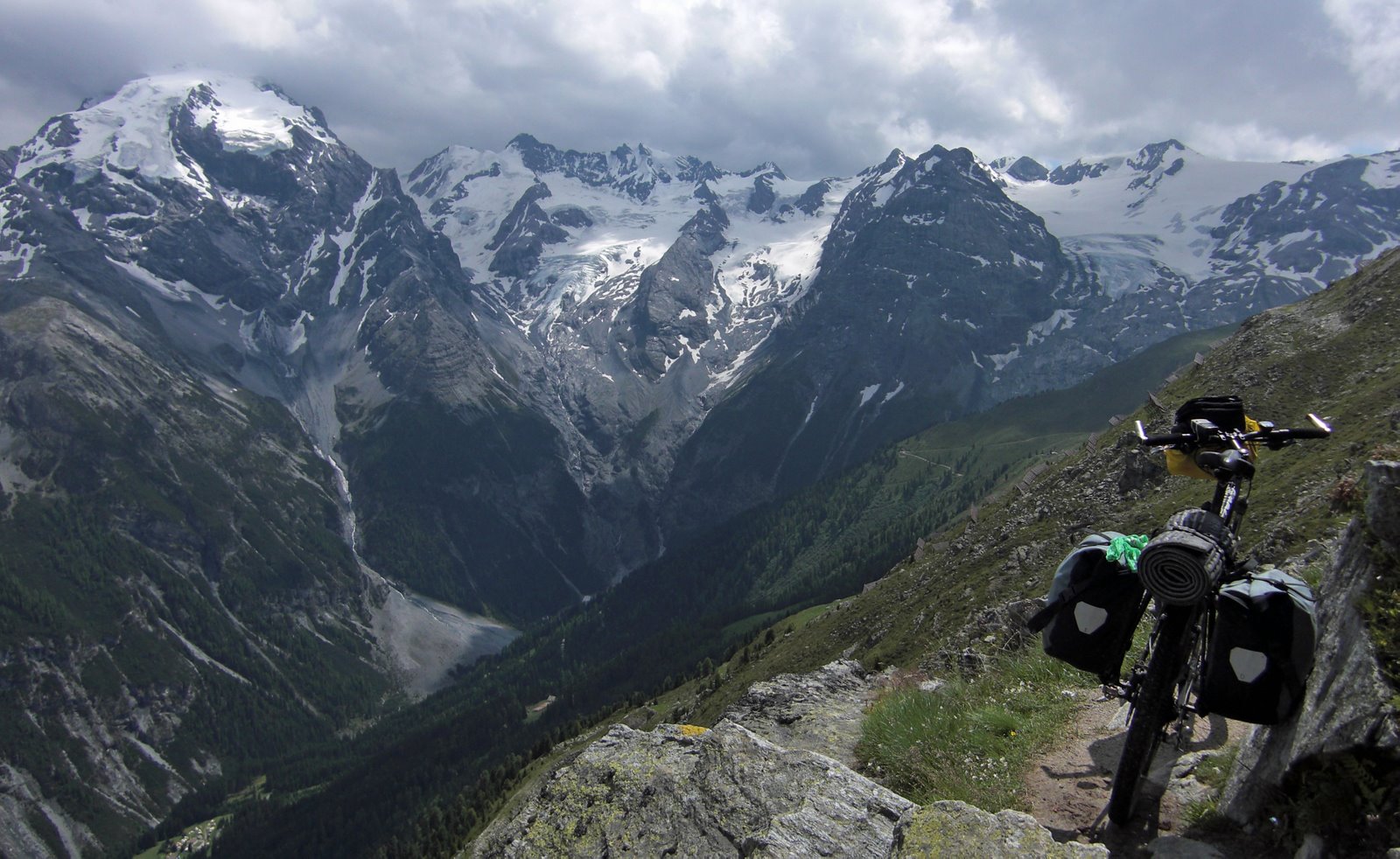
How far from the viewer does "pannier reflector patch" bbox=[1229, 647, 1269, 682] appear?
20.1ft

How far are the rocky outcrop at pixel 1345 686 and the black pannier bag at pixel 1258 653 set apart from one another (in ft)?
0.72

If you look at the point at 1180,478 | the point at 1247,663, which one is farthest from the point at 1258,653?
the point at 1180,478

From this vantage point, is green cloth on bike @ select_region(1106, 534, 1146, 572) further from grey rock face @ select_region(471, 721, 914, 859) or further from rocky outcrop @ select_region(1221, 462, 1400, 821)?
grey rock face @ select_region(471, 721, 914, 859)

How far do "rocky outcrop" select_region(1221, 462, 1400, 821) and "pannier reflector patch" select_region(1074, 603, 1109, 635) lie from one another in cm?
153

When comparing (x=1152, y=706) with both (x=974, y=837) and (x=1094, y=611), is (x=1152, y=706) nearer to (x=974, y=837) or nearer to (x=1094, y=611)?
(x=1094, y=611)

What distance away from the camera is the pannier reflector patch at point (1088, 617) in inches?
275

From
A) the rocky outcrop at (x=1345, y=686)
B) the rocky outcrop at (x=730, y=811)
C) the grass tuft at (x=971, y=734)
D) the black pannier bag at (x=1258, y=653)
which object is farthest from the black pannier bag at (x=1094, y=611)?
the grass tuft at (x=971, y=734)

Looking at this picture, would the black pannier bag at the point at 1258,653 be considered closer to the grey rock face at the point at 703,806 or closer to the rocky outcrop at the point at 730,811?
the rocky outcrop at the point at 730,811

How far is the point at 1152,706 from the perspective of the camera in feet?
22.5

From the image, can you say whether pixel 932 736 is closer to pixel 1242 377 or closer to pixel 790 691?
pixel 790 691

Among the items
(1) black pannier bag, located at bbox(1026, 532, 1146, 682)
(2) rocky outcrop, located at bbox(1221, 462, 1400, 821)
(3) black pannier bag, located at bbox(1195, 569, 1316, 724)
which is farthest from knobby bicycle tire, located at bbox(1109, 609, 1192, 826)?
(2) rocky outcrop, located at bbox(1221, 462, 1400, 821)

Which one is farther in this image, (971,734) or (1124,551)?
(971,734)

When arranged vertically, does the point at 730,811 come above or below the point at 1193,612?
below

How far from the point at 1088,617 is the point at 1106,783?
2.98 meters
